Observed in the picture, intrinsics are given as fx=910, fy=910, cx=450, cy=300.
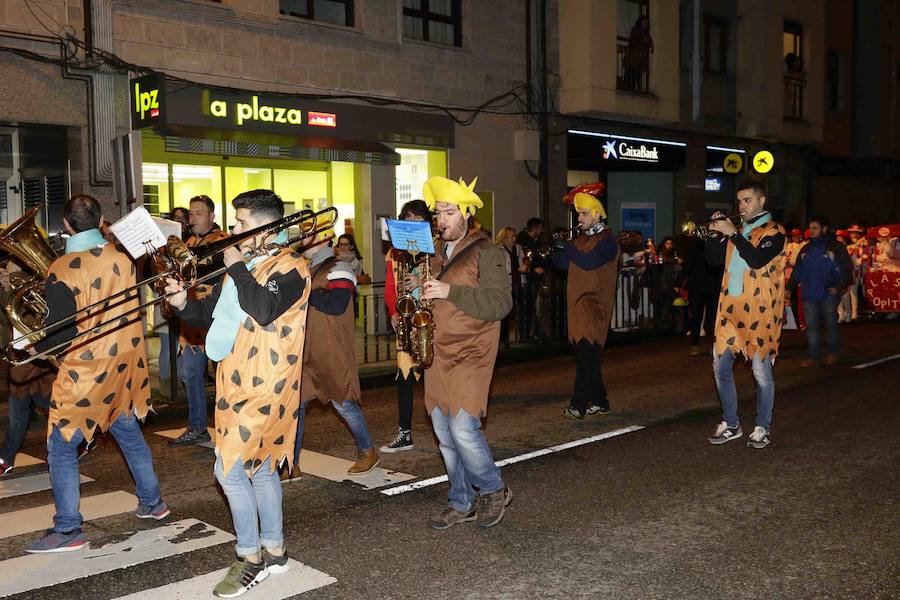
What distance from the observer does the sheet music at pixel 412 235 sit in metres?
5.12

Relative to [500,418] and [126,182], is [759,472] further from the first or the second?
[126,182]

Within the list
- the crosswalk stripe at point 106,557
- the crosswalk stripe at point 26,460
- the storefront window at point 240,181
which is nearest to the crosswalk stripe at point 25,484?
the crosswalk stripe at point 26,460

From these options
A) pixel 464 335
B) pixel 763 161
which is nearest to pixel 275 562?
pixel 464 335

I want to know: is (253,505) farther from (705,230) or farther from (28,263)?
(705,230)

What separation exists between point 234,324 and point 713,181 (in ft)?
72.8

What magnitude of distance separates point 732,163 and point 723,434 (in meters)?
18.4

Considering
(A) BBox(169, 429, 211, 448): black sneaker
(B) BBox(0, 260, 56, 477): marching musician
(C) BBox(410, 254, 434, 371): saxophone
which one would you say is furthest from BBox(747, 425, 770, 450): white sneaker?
(B) BBox(0, 260, 56, 477): marching musician

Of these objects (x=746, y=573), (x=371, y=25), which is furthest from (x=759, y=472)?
(x=371, y=25)

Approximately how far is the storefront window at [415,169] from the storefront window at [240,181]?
104 inches

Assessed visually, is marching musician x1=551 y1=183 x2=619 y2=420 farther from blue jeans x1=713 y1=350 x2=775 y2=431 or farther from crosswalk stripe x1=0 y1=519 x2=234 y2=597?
crosswalk stripe x1=0 y1=519 x2=234 y2=597

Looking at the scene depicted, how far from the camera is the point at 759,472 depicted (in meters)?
6.68

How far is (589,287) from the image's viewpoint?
8508mm

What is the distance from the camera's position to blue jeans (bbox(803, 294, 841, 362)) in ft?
39.0

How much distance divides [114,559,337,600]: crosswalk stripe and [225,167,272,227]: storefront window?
36.9 feet
